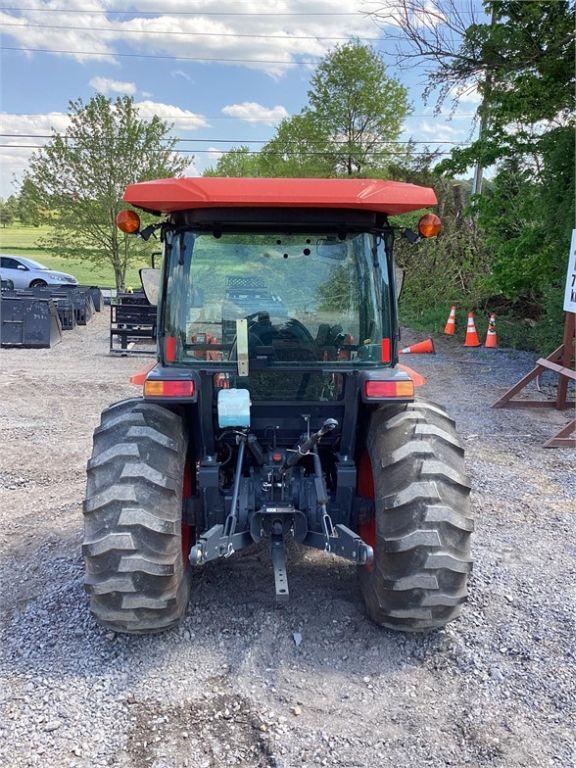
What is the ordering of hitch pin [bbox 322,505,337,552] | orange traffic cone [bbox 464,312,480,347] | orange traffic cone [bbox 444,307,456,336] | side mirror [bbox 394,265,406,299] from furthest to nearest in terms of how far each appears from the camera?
orange traffic cone [bbox 444,307,456,336] < orange traffic cone [bbox 464,312,480,347] < side mirror [bbox 394,265,406,299] < hitch pin [bbox 322,505,337,552]

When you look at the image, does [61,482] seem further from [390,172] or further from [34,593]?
[390,172]

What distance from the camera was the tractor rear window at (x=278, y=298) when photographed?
326cm

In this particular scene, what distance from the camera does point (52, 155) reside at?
20047 mm

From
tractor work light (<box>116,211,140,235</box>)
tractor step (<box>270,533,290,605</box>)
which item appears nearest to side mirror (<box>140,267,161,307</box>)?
tractor work light (<box>116,211,140,235</box>)

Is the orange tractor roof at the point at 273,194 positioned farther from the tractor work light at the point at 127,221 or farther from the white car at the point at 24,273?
the white car at the point at 24,273

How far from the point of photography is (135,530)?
289 cm

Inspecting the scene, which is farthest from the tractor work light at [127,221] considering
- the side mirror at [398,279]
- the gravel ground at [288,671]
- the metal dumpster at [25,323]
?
the metal dumpster at [25,323]

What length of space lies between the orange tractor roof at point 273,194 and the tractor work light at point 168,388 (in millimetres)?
810

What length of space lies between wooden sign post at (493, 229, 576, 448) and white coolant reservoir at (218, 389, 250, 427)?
4.91 meters

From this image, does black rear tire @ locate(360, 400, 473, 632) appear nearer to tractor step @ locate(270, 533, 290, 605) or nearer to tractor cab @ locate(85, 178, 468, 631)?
tractor cab @ locate(85, 178, 468, 631)

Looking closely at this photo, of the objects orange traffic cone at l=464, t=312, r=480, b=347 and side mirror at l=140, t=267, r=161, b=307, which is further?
orange traffic cone at l=464, t=312, r=480, b=347

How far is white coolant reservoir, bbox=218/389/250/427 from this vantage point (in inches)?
118

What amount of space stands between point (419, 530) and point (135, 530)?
128 centimetres

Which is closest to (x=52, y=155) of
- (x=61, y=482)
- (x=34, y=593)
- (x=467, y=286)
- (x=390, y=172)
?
(x=390, y=172)
